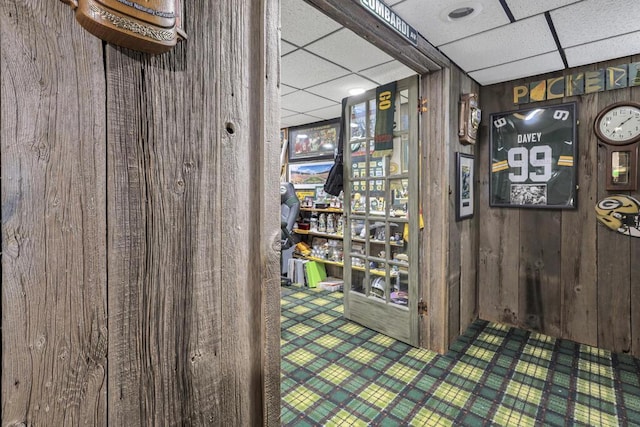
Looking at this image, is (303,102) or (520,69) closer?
(520,69)

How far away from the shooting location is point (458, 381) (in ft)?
7.55

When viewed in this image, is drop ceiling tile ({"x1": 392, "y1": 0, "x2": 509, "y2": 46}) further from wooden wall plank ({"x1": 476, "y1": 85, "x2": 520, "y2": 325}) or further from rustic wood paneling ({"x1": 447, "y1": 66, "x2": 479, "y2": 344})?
wooden wall plank ({"x1": 476, "y1": 85, "x2": 520, "y2": 325})

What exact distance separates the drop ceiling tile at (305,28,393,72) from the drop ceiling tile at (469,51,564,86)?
94 cm

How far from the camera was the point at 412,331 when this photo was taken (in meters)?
2.86

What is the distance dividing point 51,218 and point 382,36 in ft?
6.26

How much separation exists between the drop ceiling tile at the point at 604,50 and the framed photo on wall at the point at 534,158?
0.36m

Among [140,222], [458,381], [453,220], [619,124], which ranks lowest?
[458,381]

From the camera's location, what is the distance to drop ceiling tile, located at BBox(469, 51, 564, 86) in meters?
2.61

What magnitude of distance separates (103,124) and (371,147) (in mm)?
2638

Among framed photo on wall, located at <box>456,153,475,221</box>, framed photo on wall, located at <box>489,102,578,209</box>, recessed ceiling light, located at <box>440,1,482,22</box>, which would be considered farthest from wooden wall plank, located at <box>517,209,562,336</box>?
recessed ceiling light, located at <box>440,1,482,22</box>

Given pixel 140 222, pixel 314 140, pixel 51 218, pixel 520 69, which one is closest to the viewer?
pixel 51 218

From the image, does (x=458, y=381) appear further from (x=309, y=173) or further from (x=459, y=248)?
(x=309, y=173)

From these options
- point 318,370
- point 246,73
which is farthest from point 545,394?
point 246,73

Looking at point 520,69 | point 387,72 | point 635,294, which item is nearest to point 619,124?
point 520,69
